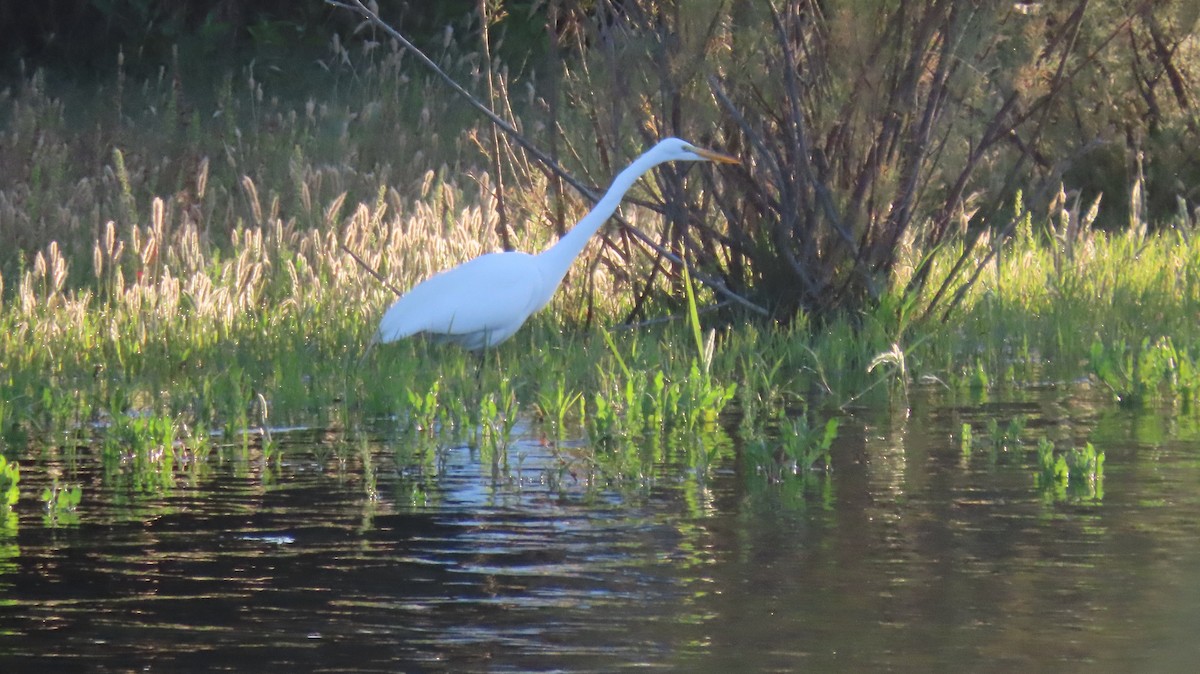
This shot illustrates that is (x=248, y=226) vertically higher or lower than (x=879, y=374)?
higher

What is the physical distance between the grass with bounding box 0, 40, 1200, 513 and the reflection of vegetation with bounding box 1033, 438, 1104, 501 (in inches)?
21.8

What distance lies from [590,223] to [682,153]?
56 centimetres

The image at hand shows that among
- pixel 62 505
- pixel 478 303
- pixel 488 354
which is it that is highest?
pixel 478 303

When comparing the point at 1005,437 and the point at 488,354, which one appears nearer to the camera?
the point at 1005,437

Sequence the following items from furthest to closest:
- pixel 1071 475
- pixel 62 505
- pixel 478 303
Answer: pixel 478 303 → pixel 1071 475 → pixel 62 505

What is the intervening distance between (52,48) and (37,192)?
9.01 m

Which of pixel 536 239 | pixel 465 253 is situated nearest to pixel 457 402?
pixel 465 253

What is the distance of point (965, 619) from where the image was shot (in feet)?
10.8

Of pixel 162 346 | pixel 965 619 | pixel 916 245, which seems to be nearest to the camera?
pixel 965 619

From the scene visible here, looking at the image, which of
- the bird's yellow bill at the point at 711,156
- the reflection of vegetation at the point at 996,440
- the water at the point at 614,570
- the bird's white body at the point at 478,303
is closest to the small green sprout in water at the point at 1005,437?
the reflection of vegetation at the point at 996,440

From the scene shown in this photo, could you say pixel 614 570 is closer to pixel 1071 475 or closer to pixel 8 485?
pixel 1071 475

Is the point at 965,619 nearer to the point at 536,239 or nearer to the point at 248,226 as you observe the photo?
the point at 536,239

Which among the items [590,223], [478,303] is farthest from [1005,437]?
[478,303]

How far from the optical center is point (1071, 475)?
4.59 metres
